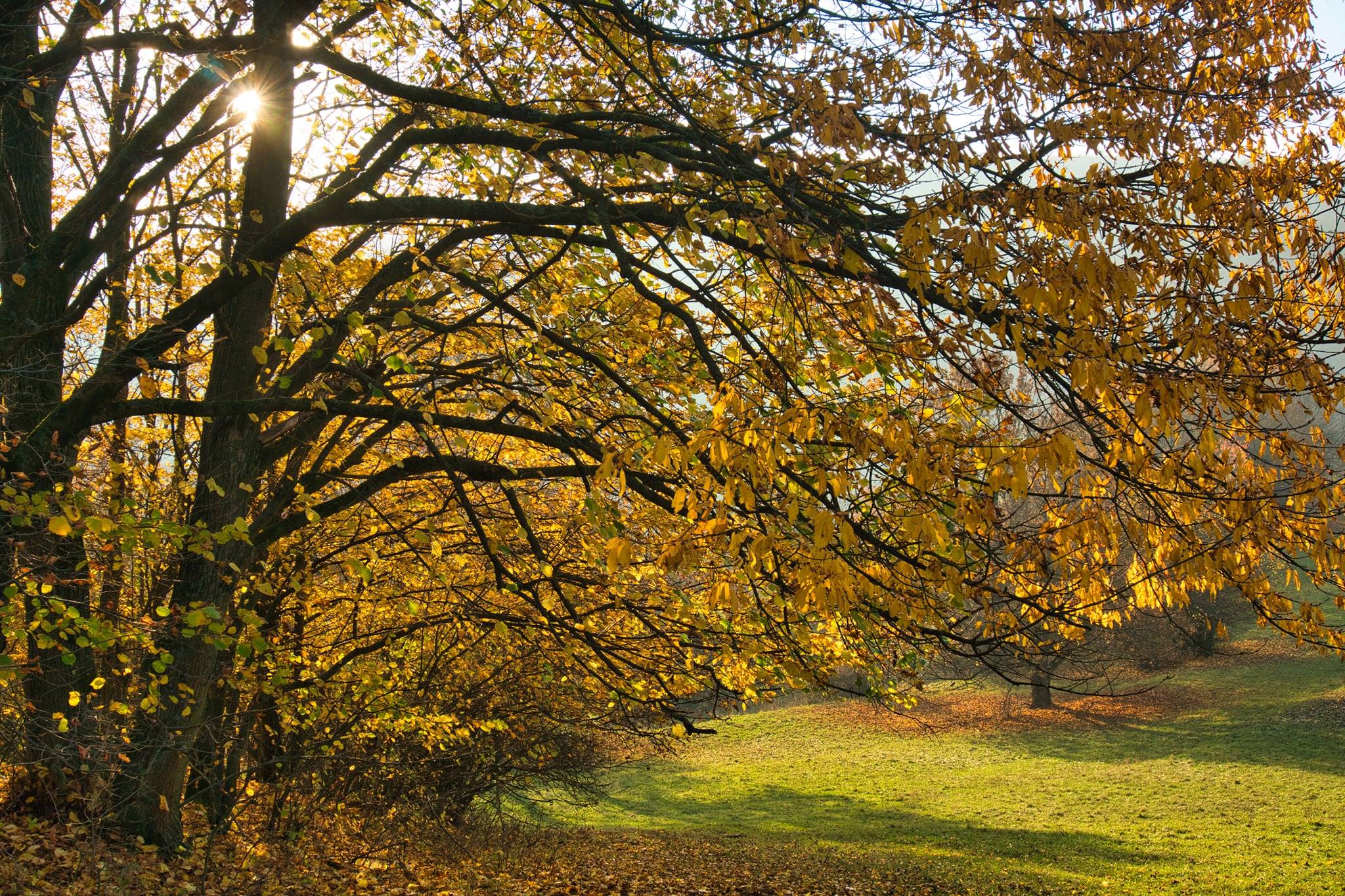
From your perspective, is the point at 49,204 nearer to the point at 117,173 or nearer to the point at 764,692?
the point at 117,173

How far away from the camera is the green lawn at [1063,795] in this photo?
1590cm

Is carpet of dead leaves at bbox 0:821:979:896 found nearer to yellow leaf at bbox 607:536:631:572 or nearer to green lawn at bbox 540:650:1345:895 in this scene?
green lawn at bbox 540:650:1345:895

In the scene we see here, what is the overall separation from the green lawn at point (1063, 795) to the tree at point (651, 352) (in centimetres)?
661

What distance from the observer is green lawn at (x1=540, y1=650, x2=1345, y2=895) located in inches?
626

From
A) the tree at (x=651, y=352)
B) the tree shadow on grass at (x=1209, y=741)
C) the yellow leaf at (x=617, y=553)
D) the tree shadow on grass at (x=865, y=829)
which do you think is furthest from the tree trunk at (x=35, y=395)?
the tree shadow on grass at (x=1209, y=741)

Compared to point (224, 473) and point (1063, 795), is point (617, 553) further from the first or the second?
point (1063, 795)

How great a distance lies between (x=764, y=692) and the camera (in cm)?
850

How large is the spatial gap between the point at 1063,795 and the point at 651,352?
69.9 feet

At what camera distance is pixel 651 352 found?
7.93 metres

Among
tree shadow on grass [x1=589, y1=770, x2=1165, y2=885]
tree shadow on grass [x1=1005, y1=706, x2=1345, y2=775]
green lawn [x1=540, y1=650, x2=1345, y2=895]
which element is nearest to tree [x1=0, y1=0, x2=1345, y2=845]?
green lawn [x1=540, y1=650, x2=1345, y2=895]

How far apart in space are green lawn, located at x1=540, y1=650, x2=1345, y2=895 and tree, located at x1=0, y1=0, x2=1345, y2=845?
661 cm

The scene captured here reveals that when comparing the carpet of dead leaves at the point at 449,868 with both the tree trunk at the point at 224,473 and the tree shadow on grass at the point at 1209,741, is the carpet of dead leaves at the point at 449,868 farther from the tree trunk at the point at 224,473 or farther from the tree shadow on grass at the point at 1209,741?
the tree shadow on grass at the point at 1209,741

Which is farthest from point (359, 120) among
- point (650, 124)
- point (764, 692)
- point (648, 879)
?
point (648, 879)

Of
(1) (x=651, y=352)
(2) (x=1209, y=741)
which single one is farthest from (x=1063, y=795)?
(1) (x=651, y=352)
